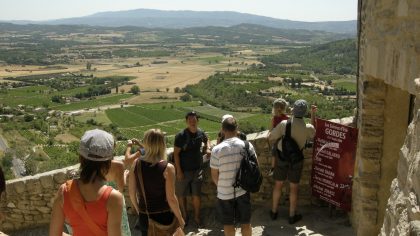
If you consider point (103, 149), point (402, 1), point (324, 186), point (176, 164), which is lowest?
point (324, 186)

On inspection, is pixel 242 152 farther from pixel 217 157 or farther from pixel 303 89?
pixel 303 89

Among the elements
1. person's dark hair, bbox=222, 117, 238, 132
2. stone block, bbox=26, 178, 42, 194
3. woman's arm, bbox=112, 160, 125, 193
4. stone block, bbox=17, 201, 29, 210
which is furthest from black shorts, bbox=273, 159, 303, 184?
stone block, bbox=17, 201, 29, 210

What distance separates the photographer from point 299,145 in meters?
5.21

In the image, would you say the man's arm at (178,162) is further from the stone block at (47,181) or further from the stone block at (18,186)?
the stone block at (18,186)

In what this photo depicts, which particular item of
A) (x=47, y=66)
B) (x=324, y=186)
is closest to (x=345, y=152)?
(x=324, y=186)

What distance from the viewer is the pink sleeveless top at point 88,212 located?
244 centimetres

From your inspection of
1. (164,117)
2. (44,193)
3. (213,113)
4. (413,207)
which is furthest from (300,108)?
(164,117)

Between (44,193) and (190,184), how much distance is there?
1982 millimetres

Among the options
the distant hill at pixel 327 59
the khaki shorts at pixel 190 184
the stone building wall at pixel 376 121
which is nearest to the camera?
the stone building wall at pixel 376 121

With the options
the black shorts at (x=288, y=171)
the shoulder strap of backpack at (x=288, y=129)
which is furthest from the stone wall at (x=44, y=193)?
the shoulder strap of backpack at (x=288, y=129)

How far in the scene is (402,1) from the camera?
3.39m

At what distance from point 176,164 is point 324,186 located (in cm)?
186

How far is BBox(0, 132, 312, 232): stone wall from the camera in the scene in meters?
5.91

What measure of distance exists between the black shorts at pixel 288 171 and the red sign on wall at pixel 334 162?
1.23ft
